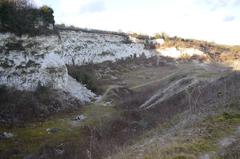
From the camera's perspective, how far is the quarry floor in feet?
50.0

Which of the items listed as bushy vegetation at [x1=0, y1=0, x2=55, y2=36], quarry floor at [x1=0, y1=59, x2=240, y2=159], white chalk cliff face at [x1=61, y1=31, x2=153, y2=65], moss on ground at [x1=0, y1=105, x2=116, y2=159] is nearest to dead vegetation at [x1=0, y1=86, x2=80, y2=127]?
quarry floor at [x1=0, y1=59, x2=240, y2=159]

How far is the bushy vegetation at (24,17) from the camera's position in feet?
116

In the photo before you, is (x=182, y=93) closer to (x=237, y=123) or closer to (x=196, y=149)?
(x=237, y=123)

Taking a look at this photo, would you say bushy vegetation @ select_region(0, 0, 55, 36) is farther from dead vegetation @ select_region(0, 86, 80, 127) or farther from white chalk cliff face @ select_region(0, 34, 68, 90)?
dead vegetation @ select_region(0, 86, 80, 127)

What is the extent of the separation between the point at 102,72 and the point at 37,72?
70.1 feet

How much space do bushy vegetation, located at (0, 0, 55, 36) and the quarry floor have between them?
879cm

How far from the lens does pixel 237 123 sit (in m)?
18.4

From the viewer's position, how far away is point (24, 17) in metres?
37.5

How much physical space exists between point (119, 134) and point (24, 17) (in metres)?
16.2

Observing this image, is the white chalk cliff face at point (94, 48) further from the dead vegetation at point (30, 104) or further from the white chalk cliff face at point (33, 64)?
the dead vegetation at point (30, 104)

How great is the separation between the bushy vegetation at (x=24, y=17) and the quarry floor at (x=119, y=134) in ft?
28.8

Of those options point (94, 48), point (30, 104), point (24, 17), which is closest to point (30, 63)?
point (24, 17)

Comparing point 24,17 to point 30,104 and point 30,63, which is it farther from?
point 30,104

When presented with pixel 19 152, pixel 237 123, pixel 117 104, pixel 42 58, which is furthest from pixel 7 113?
pixel 237 123
